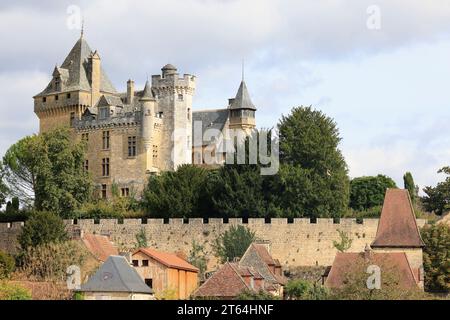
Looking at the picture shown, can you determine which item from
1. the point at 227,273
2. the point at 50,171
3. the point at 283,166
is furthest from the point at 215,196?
the point at 227,273

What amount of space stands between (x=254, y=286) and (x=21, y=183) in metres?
27.7

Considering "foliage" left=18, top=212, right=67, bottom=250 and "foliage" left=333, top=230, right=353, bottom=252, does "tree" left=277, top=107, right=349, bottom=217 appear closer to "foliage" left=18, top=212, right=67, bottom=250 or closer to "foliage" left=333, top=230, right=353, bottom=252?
"foliage" left=333, top=230, right=353, bottom=252

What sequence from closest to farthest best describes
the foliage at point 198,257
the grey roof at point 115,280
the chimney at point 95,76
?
the grey roof at point 115,280, the foliage at point 198,257, the chimney at point 95,76

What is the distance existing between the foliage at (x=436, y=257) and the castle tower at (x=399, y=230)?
Result: 0.61 m

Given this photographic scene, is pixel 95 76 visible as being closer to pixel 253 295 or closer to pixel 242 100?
pixel 242 100

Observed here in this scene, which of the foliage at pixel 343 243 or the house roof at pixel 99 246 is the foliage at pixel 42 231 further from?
the foliage at pixel 343 243

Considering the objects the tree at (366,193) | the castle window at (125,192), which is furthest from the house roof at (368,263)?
the castle window at (125,192)

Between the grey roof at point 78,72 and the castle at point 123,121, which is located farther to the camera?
the grey roof at point 78,72

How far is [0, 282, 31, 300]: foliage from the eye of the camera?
4709 cm

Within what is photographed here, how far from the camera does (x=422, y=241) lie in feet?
194

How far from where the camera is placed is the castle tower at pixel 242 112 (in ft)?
267

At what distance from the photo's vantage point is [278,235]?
62188 millimetres

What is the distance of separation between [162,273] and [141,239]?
8.33 metres
